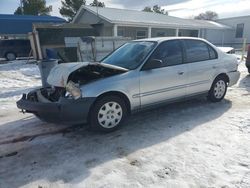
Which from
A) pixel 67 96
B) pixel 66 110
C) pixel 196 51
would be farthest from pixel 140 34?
pixel 66 110

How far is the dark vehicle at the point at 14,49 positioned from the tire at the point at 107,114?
18.3 metres

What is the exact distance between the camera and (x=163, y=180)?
301 centimetres

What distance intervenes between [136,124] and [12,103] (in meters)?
3.94

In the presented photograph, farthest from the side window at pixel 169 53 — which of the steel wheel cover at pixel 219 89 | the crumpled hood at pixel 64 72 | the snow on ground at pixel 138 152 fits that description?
the steel wheel cover at pixel 219 89

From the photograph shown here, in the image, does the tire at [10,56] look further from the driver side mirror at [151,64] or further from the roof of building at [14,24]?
the driver side mirror at [151,64]

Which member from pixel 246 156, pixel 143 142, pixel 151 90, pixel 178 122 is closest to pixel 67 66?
pixel 151 90

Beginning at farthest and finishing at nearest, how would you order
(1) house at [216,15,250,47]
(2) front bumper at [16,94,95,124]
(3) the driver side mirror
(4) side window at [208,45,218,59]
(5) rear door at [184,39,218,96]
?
1. (1) house at [216,15,250,47]
2. (4) side window at [208,45,218,59]
3. (5) rear door at [184,39,218,96]
4. (3) the driver side mirror
5. (2) front bumper at [16,94,95,124]

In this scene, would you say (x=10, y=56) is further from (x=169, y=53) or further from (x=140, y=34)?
(x=169, y=53)

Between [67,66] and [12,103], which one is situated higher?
[67,66]

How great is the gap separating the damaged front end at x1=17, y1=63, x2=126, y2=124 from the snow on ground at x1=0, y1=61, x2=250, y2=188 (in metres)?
0.46

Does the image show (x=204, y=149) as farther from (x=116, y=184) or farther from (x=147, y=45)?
(x=147, y=45)

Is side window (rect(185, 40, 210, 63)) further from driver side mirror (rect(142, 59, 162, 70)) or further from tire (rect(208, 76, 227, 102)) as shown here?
driver side mirror (rect(142, 59, 162, 70))

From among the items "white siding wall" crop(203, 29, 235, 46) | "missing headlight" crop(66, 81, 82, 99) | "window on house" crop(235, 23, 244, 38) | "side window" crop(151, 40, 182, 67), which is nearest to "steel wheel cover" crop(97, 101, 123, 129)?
"missing headlight" crop(66, 81, 82, 99)

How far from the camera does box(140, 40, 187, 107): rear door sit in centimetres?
467
